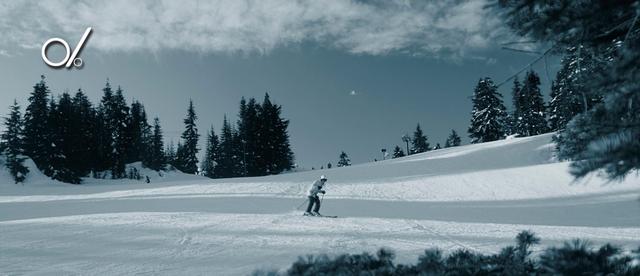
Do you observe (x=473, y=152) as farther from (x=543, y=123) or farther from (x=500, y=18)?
(x=500, y=18)

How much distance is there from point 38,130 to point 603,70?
2214 inches

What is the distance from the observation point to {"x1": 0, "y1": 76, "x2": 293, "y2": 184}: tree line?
4332 cm

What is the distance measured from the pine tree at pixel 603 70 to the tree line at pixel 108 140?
143 feet

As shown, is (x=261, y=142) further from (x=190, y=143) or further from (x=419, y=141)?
(x=419, y=141)

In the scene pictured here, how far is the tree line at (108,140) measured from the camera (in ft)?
142

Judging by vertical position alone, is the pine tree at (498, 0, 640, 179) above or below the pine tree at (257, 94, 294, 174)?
below

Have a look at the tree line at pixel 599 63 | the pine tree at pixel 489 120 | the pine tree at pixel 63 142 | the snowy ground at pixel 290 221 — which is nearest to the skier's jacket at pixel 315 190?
the snowy ground at pixel 290 221

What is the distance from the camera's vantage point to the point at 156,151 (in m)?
73.4

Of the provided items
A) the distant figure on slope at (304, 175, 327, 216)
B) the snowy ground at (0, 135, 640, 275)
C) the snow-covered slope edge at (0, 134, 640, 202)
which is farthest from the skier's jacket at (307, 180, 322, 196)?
the snow-covered slope edge at (0, 134, 640, 202)

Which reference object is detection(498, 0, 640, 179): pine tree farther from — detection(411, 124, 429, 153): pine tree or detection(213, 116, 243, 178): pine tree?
detection(411, 124, 429, 153): pine tree

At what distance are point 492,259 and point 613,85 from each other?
136 cm

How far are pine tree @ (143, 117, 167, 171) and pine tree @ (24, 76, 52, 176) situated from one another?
1996cm

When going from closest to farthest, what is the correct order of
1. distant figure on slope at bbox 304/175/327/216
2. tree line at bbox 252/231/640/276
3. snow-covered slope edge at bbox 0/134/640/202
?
tree line at bbox 252/231/640/276 < distant figure on slope at bbox 304/175/327/216 < snow-covered slope edge at bbox 0/134/640/202

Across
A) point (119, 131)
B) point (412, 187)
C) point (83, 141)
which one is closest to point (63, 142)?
point (83, 141)
